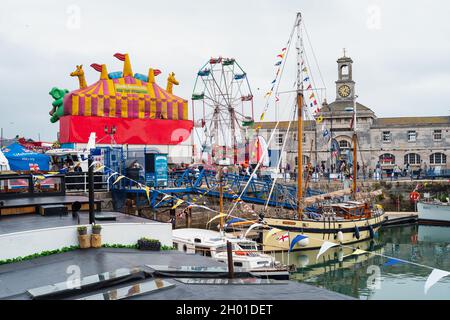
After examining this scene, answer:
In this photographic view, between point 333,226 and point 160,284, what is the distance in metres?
24.3

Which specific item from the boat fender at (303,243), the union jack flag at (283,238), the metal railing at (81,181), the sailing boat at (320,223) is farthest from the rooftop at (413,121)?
the metal railing at (81,181)

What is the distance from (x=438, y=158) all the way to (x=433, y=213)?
17939 mm

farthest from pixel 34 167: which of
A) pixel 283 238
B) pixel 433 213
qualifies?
pixel 433 213

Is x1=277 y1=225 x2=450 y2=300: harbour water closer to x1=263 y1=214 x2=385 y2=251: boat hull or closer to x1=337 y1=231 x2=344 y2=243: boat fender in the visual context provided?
x1=263 y1=214 x2=385 y2=251: boat hull

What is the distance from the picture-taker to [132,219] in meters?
15.9

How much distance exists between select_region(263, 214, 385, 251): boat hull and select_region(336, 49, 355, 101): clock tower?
95.1 feet

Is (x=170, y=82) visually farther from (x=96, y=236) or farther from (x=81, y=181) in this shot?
(x=96, y=236)

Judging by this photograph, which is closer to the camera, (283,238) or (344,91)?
(283,238)

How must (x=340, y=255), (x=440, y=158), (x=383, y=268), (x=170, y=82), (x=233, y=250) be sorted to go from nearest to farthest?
(x=233, y=250) < (x=383, y=268) < (x=340, y=255) < (x=170, y=82) < (x=440, y=158)

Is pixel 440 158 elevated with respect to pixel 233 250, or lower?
elevated

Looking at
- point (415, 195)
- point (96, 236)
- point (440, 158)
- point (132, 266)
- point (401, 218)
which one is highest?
point (440, 158)

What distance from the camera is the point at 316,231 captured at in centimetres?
3066

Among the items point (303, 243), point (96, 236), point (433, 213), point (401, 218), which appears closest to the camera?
point (96, 236)
